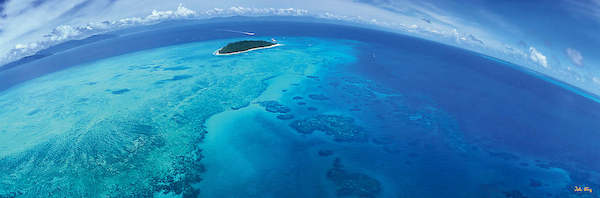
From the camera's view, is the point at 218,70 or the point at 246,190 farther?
the point at 218,70

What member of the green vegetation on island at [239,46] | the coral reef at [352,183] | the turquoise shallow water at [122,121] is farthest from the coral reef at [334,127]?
the green vegetation on island at [239,46]

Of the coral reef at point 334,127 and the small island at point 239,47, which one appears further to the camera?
the small island at point 239,47

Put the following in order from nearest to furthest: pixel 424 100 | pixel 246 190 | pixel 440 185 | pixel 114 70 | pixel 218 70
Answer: pixel 246 190
pixel 440 185
pixel 424 100
pixel 218 70
pixel 114 70

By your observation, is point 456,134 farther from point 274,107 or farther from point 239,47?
point 239,47

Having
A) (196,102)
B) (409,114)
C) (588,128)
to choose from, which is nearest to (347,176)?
Result: (409,114)

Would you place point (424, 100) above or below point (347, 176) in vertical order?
above

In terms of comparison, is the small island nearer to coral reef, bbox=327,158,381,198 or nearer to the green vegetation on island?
the green vegetation on island

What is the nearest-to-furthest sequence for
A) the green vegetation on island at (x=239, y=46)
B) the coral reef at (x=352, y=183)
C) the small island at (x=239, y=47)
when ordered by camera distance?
the coral reef at (x=352, y=183) → the small island at (x=239, y=47) → the green vegetation on island at (x=239, y=46)

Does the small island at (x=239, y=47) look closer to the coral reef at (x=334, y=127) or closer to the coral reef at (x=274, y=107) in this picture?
the coral reef at (x=274, y=107)

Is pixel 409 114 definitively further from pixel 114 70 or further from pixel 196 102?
pixel 114 70

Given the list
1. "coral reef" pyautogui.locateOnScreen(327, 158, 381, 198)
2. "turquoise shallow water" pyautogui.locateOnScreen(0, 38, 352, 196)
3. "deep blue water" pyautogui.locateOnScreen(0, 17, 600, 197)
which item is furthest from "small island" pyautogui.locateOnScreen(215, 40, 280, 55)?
"coral reef" pyautogui.locateOnScreen(327, 158, 381, 198)

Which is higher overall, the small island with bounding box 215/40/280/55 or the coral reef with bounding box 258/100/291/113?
the small island with bounding box 215/40/280/55
